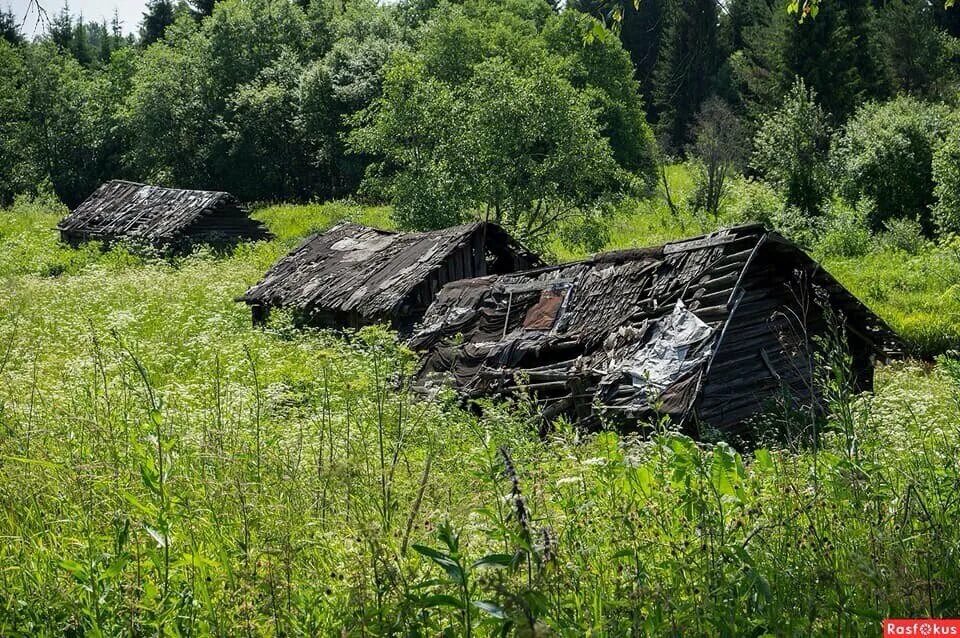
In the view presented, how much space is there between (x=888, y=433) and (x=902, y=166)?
101ft

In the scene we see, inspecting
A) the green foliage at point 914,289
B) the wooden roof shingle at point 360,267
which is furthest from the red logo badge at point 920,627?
the green foliage at point 914,289

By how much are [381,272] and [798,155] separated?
23519mm

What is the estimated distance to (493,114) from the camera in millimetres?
26094

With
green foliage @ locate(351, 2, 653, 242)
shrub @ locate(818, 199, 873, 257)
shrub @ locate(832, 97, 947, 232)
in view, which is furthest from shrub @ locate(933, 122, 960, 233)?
green foliage @ locate(351, 2, 653, 242)

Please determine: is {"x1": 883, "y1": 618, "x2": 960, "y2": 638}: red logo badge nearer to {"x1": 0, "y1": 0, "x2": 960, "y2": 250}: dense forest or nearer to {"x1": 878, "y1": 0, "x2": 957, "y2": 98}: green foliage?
{"x1": 0, "y1": 0, "x2": 960, "y2": 250}: dense forest

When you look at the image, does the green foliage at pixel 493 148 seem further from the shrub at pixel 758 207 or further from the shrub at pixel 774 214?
the shrub at pixel 758 207

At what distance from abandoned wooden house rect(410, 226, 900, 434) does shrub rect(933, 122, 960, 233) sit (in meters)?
17.2

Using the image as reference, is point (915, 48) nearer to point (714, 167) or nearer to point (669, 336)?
point (714, 167)

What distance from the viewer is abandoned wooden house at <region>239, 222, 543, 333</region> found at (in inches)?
672

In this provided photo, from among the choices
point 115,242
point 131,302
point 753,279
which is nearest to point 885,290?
point 753,279

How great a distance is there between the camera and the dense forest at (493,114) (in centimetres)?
2672

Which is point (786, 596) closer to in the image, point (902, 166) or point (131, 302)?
point (131, 302)

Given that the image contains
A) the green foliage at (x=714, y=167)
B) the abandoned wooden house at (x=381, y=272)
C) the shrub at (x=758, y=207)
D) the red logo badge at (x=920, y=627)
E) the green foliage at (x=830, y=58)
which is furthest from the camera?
the green foliage at (x=830, y=58)

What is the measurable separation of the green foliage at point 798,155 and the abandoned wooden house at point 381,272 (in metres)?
19.5
